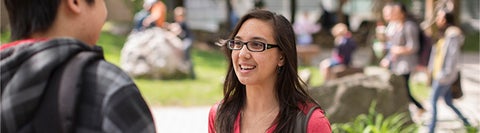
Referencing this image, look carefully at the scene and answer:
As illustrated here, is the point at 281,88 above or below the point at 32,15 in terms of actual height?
below

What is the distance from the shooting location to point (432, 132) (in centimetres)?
789

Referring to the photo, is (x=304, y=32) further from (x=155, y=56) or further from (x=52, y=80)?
(x=52, y=80)

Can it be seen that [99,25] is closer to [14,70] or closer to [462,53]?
[14,70]

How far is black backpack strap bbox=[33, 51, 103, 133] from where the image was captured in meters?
1.64

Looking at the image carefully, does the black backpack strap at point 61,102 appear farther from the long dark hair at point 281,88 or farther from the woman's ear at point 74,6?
the long dark hair at point 281,88

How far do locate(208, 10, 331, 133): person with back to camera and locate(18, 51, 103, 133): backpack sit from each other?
4.32 ft

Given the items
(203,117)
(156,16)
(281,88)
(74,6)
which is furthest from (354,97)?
(156,16)

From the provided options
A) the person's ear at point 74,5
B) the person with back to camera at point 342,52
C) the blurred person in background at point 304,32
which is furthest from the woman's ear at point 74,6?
the blurred person in background at point 304,32

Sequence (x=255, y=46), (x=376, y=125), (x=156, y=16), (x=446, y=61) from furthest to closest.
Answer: (x=156, y=16) → (x=446, y=61) → (x=376, y=125) → (x=255, y=46)

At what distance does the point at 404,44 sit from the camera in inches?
369

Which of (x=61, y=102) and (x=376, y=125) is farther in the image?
(x=376, y=125)

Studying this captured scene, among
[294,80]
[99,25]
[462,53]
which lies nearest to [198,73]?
[462,53]

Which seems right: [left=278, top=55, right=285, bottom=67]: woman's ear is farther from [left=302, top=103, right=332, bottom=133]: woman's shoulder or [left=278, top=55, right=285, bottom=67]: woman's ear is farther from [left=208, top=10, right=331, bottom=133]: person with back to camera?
[left=302, top=103, right=332, bottom=133]: woman's shoulder

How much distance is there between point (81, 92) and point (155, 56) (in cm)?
1225
